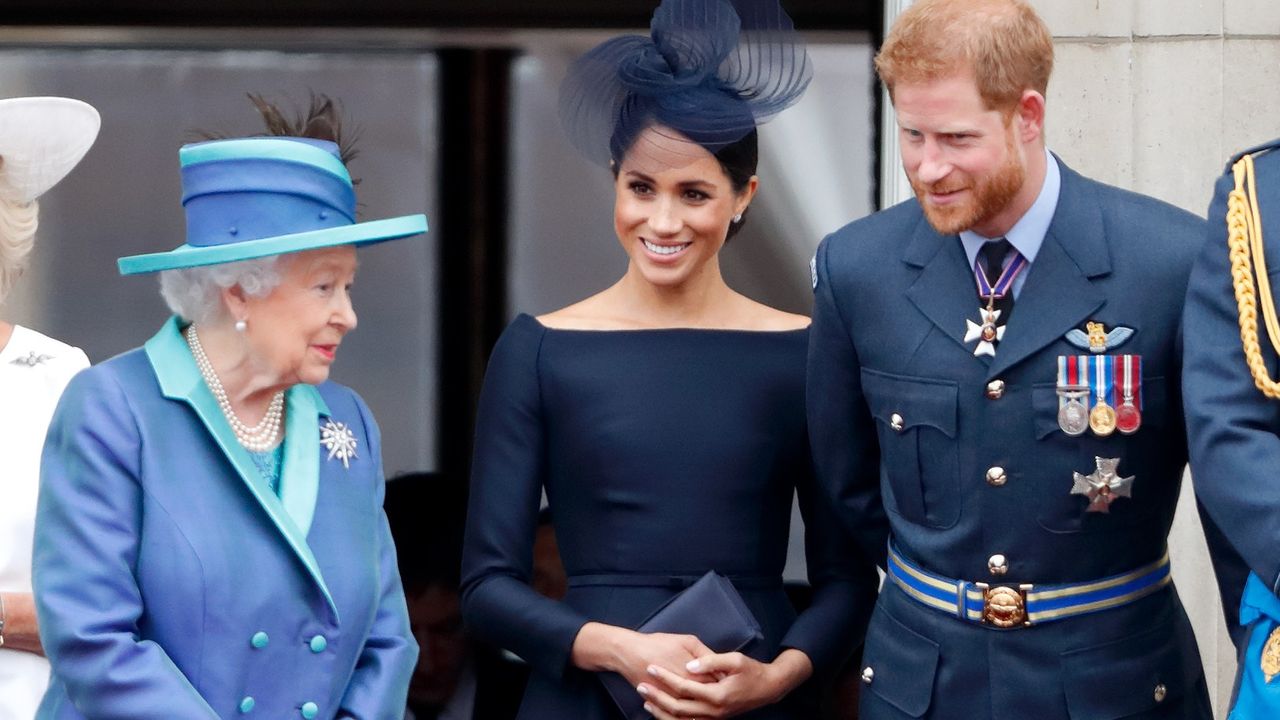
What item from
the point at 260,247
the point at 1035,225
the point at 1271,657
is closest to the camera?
the point at 1271,657

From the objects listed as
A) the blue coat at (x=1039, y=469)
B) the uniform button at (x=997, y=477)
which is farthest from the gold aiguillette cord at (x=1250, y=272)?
the uniform button at (x=997, y=477)

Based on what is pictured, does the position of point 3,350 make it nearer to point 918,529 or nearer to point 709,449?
point 709,449

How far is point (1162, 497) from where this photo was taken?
3.21 m

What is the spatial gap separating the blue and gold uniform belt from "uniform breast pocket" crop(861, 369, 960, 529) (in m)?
0.11

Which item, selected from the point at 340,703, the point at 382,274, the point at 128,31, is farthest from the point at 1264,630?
the point at 128,31

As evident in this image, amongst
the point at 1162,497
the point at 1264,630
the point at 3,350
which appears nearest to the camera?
the point at 1264,630

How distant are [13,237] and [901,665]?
173 centimetres

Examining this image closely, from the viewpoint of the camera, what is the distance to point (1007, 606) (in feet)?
10.4

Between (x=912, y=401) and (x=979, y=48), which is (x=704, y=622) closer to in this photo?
(x=912, y=401)

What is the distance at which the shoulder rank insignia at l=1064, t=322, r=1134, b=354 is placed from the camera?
10.3ft

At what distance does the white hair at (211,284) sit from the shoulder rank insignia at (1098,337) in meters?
1.23

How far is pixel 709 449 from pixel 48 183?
51.5 inches

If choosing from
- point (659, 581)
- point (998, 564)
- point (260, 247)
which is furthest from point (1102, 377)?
point (260, 247)

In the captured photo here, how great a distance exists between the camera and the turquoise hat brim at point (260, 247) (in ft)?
9.61
